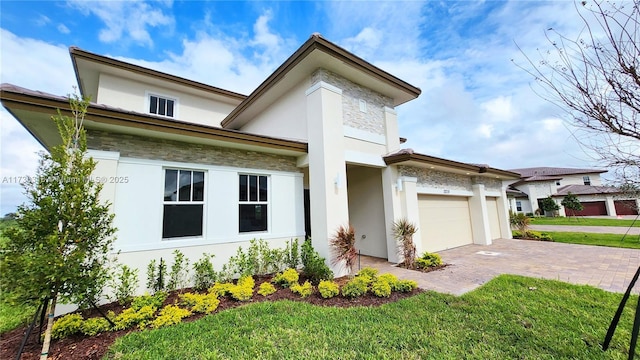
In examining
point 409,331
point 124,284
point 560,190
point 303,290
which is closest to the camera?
point 409,331

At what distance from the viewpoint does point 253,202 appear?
25.6 feet

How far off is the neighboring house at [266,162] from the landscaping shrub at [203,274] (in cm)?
33

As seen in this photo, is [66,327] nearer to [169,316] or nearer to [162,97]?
[169,316]

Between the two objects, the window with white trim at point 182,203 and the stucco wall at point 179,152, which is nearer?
the stucco wall at point 179,152

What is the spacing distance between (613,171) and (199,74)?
16.3m

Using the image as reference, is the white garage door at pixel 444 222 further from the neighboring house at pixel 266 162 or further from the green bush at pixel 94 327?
the green bush at pixel 94 327

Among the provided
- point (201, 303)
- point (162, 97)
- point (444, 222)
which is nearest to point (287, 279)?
point (201, 303)

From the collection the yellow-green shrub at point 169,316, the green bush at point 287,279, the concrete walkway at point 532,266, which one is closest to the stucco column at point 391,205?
the concrete walkway at point 532,266

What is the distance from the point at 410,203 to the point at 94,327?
9385mm

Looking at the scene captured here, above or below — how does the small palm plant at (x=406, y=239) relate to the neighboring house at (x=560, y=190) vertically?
below

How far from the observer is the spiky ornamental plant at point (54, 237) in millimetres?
3246

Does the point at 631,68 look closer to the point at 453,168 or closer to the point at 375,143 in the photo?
the point at 375,143

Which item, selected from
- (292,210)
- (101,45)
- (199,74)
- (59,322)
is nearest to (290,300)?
(292,210)

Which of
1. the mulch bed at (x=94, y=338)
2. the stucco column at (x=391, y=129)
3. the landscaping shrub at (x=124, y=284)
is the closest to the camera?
the mulch bed at (x=94, y=338)
